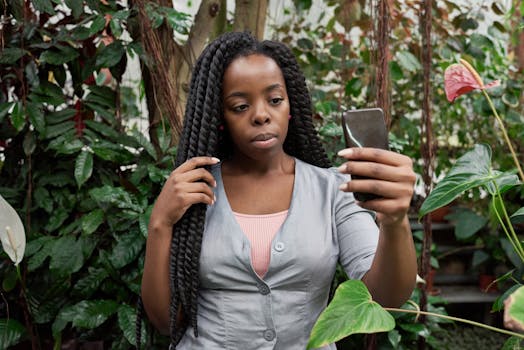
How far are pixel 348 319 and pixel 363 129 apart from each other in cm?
27

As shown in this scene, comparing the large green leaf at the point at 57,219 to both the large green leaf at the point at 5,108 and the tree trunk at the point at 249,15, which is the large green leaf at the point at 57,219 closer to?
the large green leaf at the point at 5,108

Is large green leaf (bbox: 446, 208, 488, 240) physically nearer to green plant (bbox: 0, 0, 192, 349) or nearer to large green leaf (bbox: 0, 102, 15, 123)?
green plant (bbox: 0, 0, 192, 349)

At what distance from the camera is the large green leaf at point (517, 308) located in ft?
2.22

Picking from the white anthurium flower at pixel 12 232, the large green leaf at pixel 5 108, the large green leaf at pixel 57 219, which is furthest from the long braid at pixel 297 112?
the large green leaf at pixel 5 108

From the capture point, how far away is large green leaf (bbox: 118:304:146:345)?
1653 mm

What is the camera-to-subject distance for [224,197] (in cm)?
122

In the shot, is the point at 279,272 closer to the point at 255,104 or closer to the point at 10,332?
the point at 255,104

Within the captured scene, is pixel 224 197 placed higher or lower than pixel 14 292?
higher

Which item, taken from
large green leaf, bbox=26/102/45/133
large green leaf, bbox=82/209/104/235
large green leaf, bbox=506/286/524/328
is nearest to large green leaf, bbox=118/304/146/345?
large green leaf, bbox=82/209/104/235

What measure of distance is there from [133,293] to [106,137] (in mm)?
534

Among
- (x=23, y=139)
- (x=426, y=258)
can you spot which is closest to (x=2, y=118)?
(x=23, y=139)

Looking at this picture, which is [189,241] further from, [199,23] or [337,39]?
[337,39]

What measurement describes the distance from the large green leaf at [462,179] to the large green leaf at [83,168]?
1.07 metres

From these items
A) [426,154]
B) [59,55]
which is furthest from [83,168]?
[426,154]
